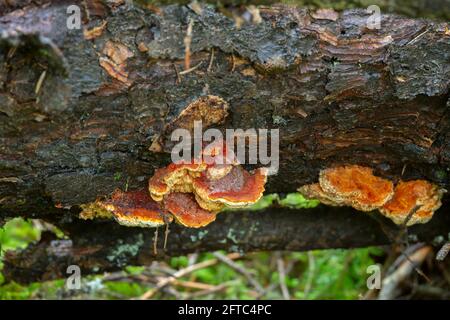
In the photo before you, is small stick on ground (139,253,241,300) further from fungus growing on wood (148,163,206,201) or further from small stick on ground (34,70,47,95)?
small stick on ground (34,70,47,95)

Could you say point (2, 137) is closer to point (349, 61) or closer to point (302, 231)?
point (349, 61)

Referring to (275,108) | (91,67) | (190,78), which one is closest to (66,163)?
(91,67)

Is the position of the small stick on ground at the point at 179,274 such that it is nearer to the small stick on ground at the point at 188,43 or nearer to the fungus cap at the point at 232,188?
the fungus cap at the point at 232,188

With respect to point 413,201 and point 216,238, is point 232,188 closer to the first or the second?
point 216,238

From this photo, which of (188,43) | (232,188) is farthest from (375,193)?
(188,43)

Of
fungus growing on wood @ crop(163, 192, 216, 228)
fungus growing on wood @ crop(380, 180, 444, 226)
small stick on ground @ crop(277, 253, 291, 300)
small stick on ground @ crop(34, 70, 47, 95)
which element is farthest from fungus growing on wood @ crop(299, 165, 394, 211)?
small stick on ground @ crop(277, 253, 291, 300)

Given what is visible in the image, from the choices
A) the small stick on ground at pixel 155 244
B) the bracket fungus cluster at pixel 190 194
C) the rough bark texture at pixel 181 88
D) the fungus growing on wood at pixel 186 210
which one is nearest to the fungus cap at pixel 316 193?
the rough bark texture at pixel 181 88

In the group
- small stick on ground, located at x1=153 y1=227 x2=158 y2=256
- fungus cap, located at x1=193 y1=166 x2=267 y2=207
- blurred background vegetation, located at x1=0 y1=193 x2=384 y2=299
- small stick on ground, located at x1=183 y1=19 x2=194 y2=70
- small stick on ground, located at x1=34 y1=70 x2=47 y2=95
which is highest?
small stick on ground, located at x1=183 y1=19 x2=194 y2=70
